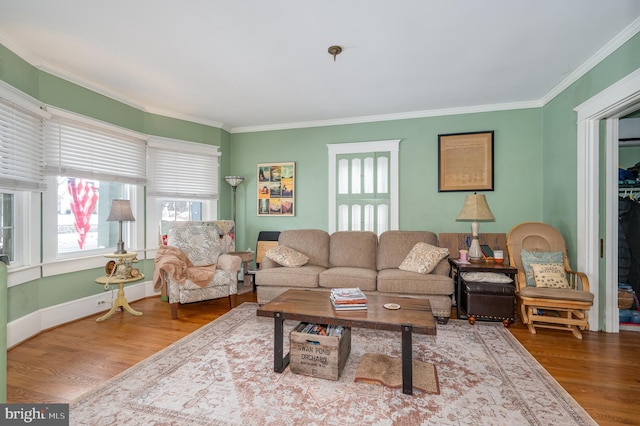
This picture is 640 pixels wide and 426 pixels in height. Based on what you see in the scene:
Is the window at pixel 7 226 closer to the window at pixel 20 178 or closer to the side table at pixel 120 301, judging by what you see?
the window at pixel 20 178

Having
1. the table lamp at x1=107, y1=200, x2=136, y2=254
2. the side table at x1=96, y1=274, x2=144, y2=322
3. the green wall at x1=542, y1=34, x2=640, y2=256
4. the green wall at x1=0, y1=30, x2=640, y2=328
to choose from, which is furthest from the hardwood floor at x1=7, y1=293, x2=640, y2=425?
the green wall at x1=542, y1=34, x2=640, y2=256

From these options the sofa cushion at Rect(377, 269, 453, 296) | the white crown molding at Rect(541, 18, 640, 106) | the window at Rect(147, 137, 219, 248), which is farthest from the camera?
the window at Rect(147, 137, 219, 248)

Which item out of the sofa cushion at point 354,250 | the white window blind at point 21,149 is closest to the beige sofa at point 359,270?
the sofa cushion at point 354,250

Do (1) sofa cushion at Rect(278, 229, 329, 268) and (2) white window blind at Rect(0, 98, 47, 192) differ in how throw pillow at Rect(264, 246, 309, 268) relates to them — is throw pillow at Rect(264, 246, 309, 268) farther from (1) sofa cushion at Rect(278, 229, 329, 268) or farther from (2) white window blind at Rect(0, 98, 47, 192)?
(2) white window blind at Rect(0, 98, 47, 192)

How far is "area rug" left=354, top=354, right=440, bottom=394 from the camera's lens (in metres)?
1.92

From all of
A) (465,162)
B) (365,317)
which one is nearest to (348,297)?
(365,317)

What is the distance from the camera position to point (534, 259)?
10.3 ft

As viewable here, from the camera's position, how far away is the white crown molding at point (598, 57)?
2.31 m

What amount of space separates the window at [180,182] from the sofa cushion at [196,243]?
78 centimetres

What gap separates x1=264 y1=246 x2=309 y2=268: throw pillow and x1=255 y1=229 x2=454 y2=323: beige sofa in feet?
0.21

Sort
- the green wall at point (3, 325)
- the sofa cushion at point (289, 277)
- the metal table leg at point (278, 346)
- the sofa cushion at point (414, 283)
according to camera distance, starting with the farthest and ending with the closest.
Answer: the sofa cushion at point (289, 277) → the sofa cushion at point (414, 283) → the metal table leg at point (278, 346) → the green wall at point (3, 325)

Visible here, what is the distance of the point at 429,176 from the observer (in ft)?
13.9

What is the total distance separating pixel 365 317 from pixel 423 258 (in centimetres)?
154

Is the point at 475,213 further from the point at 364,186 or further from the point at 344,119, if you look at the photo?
the point at 344,119
